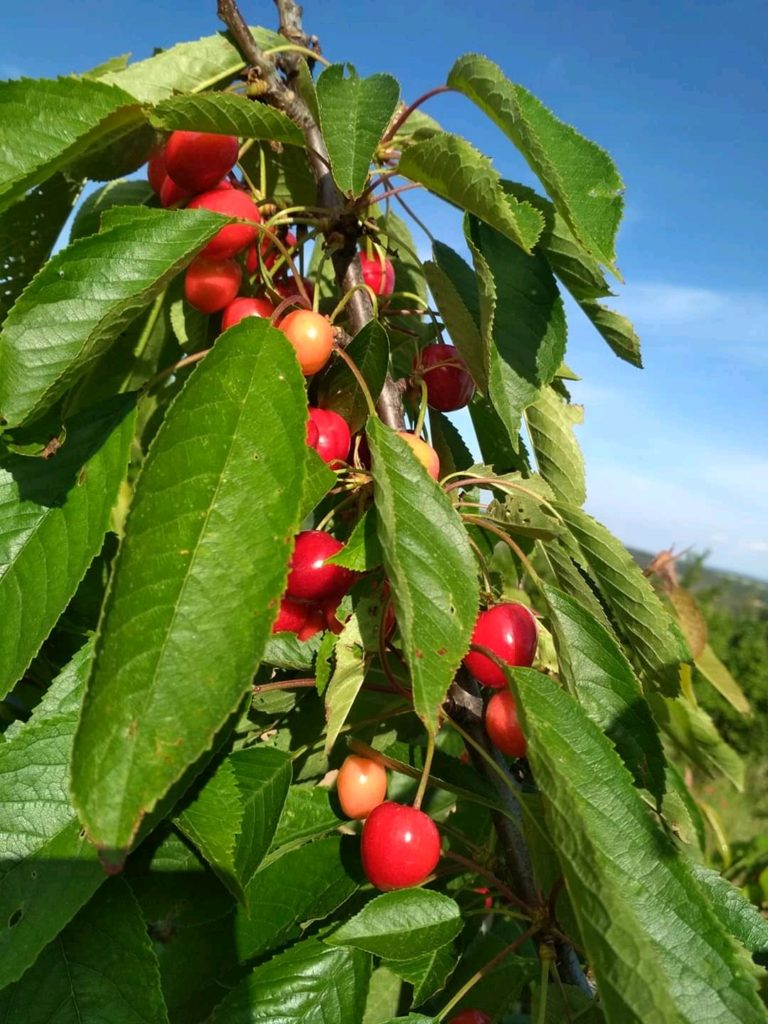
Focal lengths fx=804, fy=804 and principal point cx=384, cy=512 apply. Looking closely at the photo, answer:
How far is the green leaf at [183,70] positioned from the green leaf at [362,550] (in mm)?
634

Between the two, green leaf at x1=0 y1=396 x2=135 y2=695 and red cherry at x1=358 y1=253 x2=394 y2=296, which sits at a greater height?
red cherry at x1=358 y1=253 x2=394 y2=296

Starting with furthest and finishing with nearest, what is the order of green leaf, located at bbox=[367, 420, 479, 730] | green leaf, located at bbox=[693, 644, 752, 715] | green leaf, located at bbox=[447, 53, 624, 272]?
1. green leaf, located at bbox=[693, 644, 752, 715]
2. green leaf, located at bbox=[447, 53, 624, 272]
3. green leaf, located at bbox=[367, 420, 479, 730]

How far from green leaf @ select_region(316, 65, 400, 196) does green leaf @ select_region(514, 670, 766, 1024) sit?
61cm

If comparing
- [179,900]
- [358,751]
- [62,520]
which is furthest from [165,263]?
[179,900]

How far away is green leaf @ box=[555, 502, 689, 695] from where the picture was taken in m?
1.07

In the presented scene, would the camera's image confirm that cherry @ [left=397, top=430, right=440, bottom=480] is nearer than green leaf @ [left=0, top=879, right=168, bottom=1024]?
No

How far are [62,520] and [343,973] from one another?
25.7 inches

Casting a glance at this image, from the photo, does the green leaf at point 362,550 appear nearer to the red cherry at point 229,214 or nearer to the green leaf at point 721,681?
the red cherry at point 229,214

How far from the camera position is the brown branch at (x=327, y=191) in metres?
1.10

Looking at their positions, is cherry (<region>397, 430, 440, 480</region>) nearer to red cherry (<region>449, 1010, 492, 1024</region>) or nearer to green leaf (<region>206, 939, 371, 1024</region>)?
green leaf (<region>206, 939, 371, 1024</region>)

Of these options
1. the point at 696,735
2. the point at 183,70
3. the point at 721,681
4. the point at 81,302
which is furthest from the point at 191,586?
the point at 721,681

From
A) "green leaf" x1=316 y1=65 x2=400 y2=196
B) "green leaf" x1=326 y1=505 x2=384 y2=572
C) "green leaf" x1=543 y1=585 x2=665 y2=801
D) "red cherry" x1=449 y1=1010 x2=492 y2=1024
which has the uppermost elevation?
"green leaf" x1=316 y1=65 x2=400 y2=196

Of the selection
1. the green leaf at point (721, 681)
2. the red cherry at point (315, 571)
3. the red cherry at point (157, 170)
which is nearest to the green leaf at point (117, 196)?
the red cherry at point (157, 170)

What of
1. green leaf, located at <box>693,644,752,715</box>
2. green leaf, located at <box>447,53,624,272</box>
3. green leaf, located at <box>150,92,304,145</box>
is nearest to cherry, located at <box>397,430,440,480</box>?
green leaf, located at <box>447,53,624,272</box>
